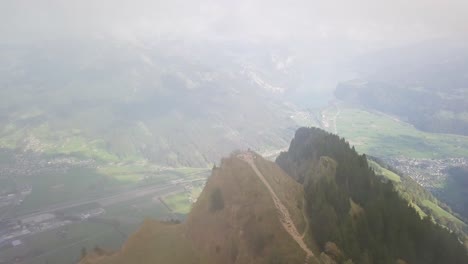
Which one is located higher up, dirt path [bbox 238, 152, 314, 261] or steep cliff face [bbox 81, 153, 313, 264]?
dirt path [bbox 238, 152, 314, 261]

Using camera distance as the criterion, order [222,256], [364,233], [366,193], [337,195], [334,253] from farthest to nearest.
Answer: [366,193]
[337,195]
[364,233]
[222,256]
[334,253]

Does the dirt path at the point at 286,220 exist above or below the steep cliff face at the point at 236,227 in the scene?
above

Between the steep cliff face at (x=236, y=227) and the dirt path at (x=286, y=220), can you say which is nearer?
the dirt path at (x=286, y=220)

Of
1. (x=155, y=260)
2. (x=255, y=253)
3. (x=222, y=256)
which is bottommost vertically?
(x=155, y=260)

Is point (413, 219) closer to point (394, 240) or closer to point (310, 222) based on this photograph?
point (394, 240)

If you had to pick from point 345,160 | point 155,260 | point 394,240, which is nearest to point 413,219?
point 394,240

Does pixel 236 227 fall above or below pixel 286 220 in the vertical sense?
below

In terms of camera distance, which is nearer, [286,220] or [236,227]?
[286,220]

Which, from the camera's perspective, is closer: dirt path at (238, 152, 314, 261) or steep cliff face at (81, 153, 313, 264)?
dirt path at (238, 152, 314, 261)
